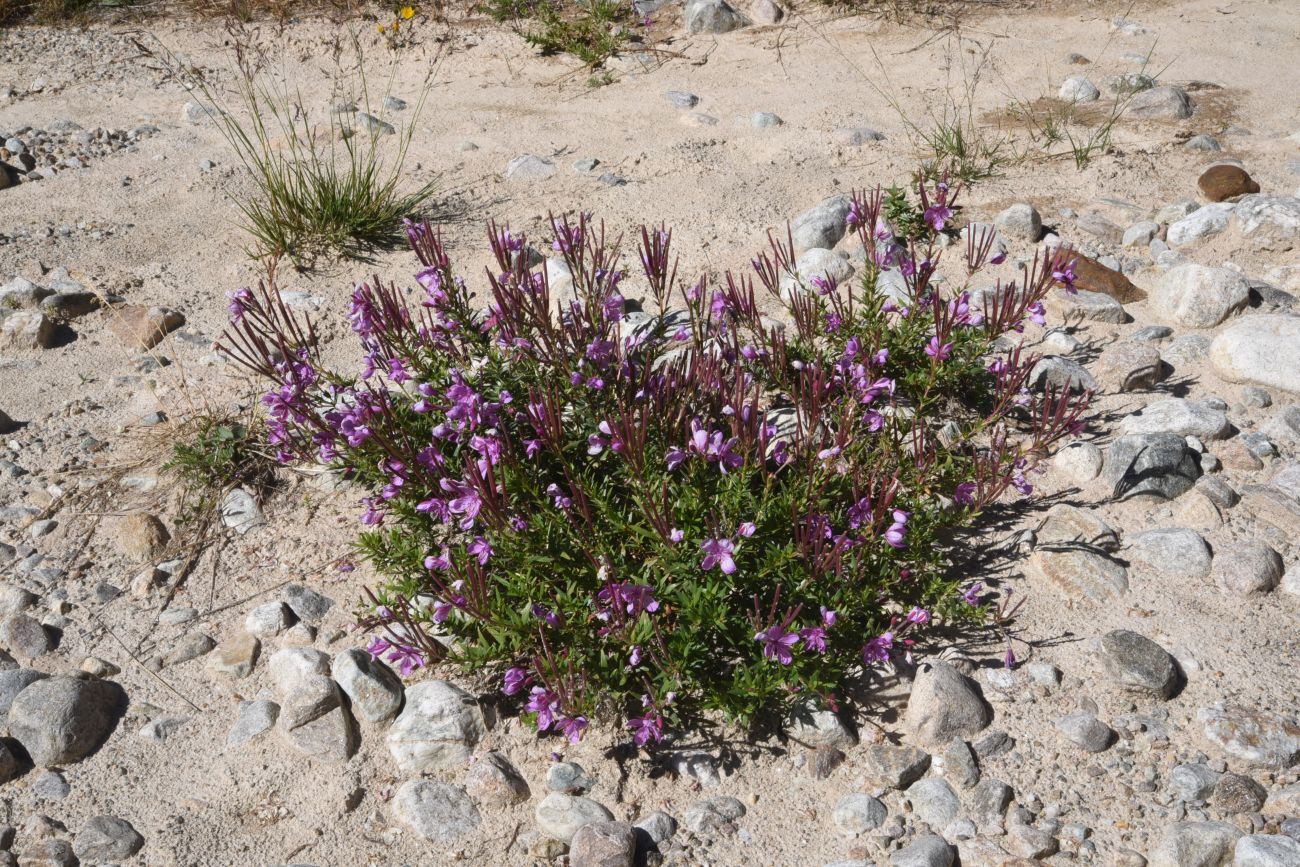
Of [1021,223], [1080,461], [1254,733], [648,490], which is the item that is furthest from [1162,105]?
[648,490]

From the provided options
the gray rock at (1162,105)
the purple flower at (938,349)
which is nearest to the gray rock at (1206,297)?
the purple flower at (938,349)

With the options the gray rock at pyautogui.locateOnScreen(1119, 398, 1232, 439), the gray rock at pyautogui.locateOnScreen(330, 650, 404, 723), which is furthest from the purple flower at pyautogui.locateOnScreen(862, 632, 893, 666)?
the gray rock at pyautogui.locateOnScreen(1119, 398, 1232, 439)

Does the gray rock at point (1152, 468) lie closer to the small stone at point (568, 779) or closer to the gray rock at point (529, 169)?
the small stone at point (568, 779)

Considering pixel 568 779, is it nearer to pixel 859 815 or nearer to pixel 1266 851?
pixel 859 815

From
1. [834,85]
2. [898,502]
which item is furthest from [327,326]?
[834,85]

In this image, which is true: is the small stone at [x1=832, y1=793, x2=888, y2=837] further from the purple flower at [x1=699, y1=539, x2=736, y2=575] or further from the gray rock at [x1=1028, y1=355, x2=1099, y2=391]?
the gray rock at [x1=1028, y1=355, x2=1099, y2=391]

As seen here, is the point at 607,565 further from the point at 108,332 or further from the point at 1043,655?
the point at 108,332

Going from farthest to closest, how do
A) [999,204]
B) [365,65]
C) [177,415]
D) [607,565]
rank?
[365,65]
[999,204]
[177,415]
[607,565]
